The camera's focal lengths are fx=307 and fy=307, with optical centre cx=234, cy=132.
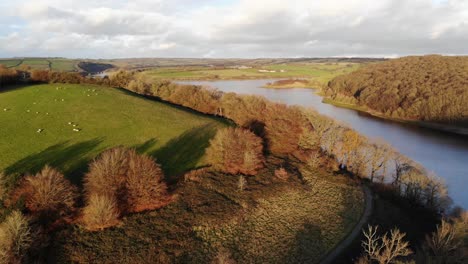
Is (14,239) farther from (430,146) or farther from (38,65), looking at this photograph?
(38,65)

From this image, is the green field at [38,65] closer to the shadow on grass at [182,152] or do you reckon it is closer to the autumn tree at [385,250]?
the shadow on grass at [182,152]


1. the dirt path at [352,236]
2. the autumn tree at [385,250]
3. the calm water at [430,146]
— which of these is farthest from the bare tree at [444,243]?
the calm water at [430,146]

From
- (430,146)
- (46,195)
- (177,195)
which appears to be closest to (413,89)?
(430,146)

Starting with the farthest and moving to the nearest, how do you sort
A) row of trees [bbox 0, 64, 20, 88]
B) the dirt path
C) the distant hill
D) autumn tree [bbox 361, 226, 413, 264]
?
the distant hill < row of trees [bbox 0, 64, 20, 88] < the dirt path < autumn tree [bbox 361, 226, 413, 264]

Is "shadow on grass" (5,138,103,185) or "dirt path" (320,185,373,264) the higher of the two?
"shadow on grass" (5,138,103,185)

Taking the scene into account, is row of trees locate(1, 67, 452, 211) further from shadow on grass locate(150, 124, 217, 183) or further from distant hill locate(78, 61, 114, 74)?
distant hill locate(78, 61, 114, 74)

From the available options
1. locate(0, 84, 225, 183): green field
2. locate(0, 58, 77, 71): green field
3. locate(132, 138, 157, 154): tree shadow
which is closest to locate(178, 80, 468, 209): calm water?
locate(0, 84, 225, 183): green field
